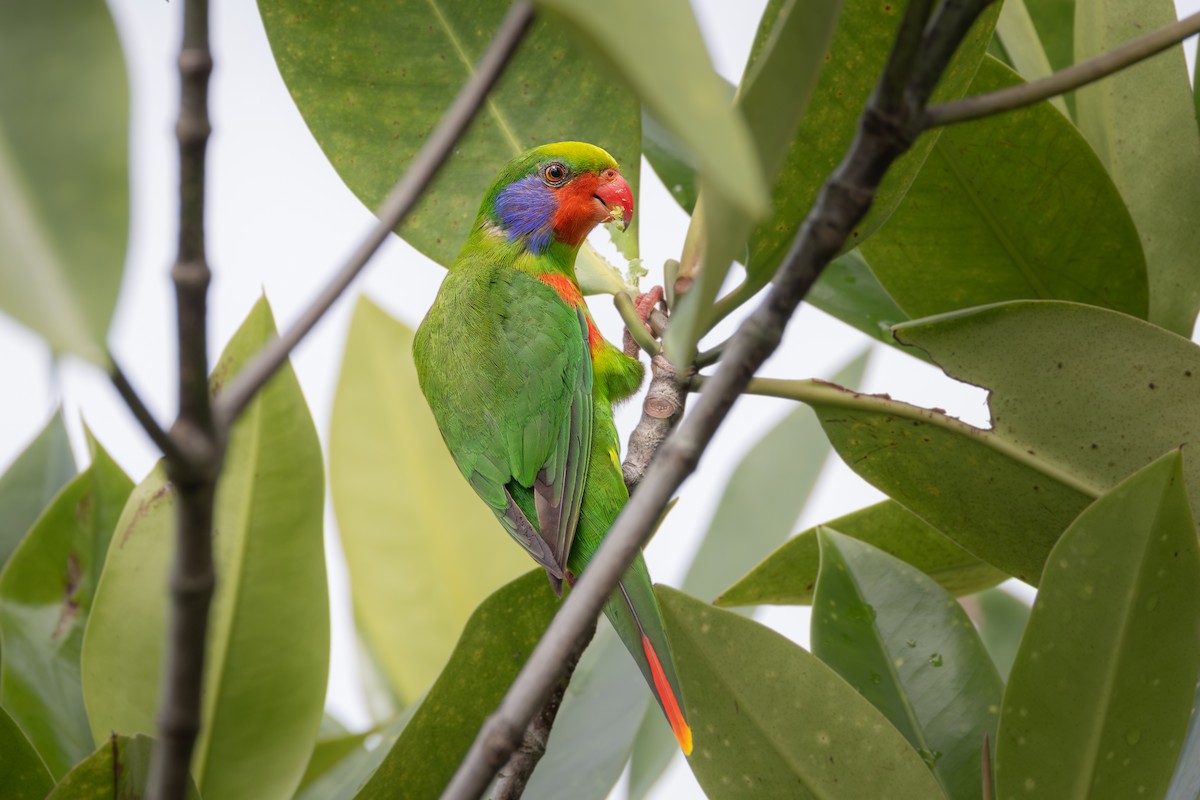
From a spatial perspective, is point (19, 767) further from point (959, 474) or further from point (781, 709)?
point (959, 474)

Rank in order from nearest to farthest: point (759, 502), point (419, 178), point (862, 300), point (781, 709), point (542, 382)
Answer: point (419, 178) → point (781, 709) → point (862, 300) → point (542, 382) → point (759, 502)

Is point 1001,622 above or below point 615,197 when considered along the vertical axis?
below

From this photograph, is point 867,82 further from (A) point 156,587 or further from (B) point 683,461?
(A) point 156,587

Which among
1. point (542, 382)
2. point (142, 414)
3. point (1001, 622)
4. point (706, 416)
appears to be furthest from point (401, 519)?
point (142, 414)

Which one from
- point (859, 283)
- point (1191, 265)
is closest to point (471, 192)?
point (859, 283)

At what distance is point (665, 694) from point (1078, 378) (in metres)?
0.62

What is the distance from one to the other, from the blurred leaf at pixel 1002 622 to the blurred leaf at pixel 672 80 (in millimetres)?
1853

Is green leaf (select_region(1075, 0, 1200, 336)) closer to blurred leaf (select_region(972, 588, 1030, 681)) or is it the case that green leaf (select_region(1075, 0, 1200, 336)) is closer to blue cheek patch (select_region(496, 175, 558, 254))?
blurred leaf (select_region(972, 588, 1030, 681))

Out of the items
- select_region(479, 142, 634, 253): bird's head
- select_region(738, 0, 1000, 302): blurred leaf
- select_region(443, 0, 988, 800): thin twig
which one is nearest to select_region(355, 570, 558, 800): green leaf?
select_region(738, 0, 1000, 302): blurred leaf

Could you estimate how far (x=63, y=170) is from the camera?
1.72 ft

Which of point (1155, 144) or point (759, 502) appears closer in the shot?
point (1155, 144)

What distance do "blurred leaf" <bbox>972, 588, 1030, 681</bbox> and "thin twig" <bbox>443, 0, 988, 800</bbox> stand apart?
64.8 inches

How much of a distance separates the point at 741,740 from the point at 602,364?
3.00ft

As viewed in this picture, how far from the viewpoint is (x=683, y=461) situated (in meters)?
0.62
